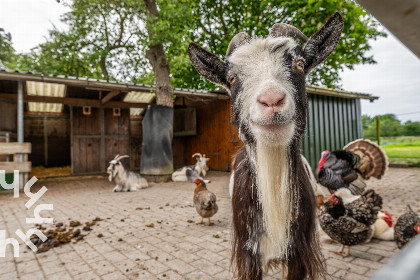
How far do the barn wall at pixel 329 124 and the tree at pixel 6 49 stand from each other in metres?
24.7

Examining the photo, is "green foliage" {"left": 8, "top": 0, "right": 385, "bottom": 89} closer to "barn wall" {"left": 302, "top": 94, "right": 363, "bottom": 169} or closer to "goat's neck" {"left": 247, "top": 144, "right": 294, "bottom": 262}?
"barn wall" {"left": 302, "top": 94, "right": 363, "bottom": 169}

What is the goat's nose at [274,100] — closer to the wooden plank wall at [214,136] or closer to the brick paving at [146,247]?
the brick paving at [146,247]

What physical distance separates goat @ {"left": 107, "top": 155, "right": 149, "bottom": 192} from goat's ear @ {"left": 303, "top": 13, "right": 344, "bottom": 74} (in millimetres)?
7693

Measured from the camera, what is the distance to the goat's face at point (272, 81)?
4.96 feet

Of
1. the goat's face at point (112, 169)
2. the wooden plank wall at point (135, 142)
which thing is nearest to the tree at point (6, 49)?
the wooden plank wall at point (135, 142)

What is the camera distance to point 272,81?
158cm

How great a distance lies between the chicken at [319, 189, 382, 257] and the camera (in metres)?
3.19

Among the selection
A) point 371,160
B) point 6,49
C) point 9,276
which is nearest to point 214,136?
point 371,160

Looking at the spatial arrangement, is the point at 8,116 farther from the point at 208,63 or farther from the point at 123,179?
the point at 208,63

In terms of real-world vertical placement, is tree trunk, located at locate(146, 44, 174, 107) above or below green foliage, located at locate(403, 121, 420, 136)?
above

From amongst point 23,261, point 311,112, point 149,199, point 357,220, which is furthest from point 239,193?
point 311,112

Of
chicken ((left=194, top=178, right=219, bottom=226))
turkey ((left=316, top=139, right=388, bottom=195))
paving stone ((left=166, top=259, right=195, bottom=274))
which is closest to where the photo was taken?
paving stone ((left=166, top=259, right=195, bottom=274))

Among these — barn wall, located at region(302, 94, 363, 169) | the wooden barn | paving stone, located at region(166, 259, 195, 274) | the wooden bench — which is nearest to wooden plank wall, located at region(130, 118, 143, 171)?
the wooden barn

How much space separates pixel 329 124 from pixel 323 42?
10.6 metres
